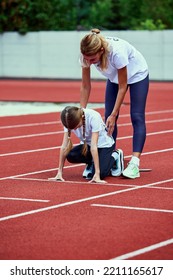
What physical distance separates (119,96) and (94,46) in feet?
2.75

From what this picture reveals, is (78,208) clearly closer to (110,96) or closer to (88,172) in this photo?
(88,172)

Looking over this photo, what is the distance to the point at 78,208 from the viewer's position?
29.7ft

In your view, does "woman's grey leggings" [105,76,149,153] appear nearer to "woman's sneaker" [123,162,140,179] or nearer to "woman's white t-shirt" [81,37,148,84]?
"woman's white t-shirt" [81,37,148,84]

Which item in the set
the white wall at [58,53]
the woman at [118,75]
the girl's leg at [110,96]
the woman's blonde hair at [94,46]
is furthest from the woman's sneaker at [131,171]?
the white wall at [58,53]

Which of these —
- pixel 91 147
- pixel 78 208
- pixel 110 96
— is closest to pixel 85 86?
pixel 110 96

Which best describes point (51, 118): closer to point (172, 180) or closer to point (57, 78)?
point (172, 180)

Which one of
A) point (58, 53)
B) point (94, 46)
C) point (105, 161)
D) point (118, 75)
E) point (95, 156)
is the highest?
point (94, 46)

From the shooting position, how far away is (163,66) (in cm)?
3603

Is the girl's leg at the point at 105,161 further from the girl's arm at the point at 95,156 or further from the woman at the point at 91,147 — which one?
the girl's arm at the point at 95,156

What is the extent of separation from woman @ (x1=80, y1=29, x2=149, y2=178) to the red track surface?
1.82ft

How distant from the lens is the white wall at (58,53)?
36.1 m
